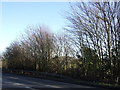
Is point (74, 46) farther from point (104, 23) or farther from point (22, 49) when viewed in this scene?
point (22, 49)

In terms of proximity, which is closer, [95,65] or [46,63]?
[95,65]

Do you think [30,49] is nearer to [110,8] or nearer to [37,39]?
[37,39]

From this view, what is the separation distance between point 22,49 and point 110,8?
2320cm

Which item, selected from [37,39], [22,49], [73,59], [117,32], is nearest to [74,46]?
[73,59]

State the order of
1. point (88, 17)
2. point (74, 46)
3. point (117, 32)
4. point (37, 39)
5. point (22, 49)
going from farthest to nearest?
point (22, 49)
point (37, 39)
point (74, 46)
point (88, 17)
point (117, 32)

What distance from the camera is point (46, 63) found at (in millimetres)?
Result: 34438

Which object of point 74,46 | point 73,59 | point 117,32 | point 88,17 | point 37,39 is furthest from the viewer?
point 37,39

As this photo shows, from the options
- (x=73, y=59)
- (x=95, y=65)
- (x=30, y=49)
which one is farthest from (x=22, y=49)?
(x=95, y=65)

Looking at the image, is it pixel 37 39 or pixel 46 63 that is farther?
pixel 37 39

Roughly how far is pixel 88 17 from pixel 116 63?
540cm

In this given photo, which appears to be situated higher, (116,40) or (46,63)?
(116,40)

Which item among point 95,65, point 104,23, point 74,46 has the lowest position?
point 95,65

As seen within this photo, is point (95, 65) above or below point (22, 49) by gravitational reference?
below

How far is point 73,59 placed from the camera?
95.7 feet
